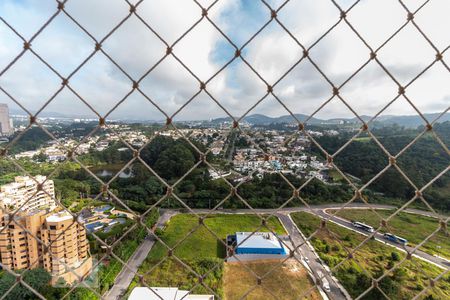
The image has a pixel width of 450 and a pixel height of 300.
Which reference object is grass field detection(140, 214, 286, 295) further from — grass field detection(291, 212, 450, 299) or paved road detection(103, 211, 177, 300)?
grass field detection(291, 212, 450, 299)

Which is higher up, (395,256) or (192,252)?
(395,256)

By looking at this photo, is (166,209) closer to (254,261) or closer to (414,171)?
(254,261)

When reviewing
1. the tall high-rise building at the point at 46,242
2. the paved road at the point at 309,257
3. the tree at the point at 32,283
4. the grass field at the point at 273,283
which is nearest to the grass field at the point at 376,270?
the paved road at the point at 309,257

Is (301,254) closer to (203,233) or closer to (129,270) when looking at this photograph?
(129,270)

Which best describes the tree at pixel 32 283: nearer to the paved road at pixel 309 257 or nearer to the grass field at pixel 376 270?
the paved road at pixel 309 257

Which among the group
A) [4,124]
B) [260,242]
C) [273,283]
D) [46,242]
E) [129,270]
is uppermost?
[4,124]

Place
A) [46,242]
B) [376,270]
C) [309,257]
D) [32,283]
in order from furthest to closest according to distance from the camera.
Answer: [309,257]
[376,270]
[32,283]
[46,242]

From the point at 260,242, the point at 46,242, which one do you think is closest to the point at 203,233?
the point at 260,242
